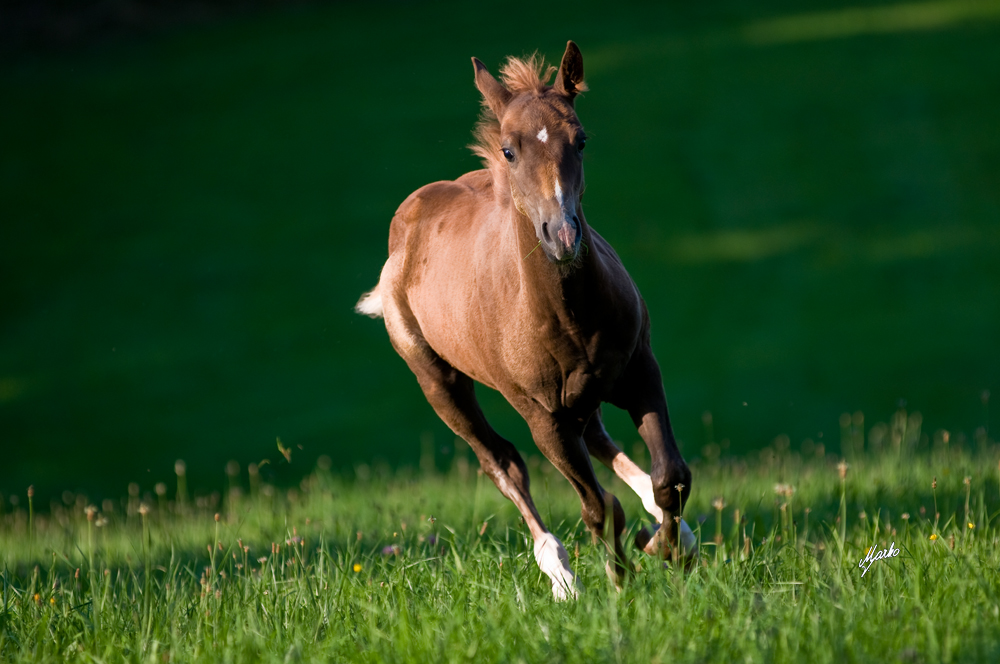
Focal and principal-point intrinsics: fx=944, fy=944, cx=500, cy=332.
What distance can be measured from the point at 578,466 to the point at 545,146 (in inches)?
54.8

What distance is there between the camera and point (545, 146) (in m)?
3.38

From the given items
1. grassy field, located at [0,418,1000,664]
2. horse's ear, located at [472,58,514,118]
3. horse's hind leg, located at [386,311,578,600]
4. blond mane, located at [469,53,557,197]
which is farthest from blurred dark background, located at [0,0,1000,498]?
grassy field, located at [0,418,1000,664]

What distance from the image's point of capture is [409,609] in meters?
3.58

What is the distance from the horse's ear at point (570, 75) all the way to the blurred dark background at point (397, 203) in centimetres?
559

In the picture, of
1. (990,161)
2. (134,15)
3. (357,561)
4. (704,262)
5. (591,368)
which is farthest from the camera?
(134,15)

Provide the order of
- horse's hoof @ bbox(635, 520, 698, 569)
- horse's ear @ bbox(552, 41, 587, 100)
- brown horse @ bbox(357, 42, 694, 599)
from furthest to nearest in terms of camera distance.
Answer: horse's hoof @ bbox(635, 520, 698, 569)
horse's ear @ bbox(552, 41, 587, 100)
brown horse @ bbox(357, 42, 694, 599)

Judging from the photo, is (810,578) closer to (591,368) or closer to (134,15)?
(591,368)

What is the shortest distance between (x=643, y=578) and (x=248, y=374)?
9.98 metres

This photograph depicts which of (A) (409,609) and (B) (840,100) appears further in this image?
(B) (840,100)

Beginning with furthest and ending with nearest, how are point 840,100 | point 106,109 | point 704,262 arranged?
point 106,109 < point 840,100 < point 704,262

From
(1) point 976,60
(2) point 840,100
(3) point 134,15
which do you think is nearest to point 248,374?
(2) point 840,100

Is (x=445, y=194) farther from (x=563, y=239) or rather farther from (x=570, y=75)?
(x=563, y=239)

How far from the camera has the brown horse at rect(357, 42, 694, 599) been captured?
344 cm

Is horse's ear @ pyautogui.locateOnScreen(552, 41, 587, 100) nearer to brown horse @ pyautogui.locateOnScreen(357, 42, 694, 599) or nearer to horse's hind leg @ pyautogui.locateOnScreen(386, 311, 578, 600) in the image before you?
brown horse @ pyautogui.locateOnScreen(357, 42, 694, 599)
